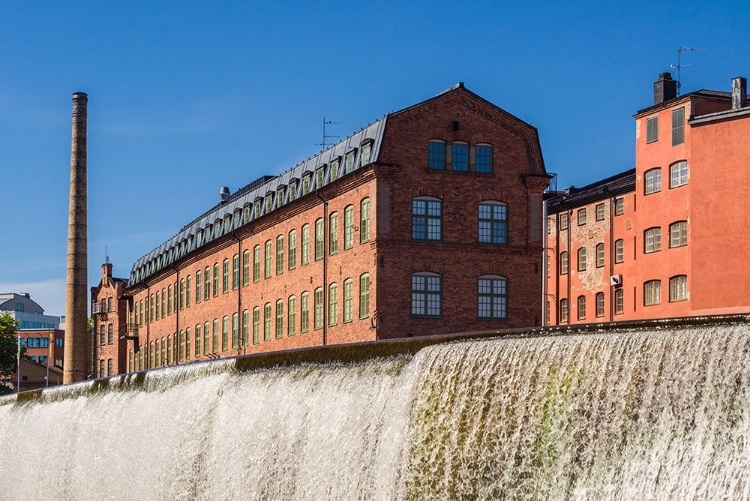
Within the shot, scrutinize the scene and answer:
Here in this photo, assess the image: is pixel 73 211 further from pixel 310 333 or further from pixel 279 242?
pixel 310 333

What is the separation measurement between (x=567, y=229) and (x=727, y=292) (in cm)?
2073

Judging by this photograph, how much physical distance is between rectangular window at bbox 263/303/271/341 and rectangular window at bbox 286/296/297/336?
278 cm

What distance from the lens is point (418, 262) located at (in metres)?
49.7

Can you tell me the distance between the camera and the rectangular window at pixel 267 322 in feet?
198

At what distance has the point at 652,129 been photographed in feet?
221

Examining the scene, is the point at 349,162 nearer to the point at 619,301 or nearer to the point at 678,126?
the point at 678,126

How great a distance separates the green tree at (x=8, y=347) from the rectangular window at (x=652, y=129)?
67.5m

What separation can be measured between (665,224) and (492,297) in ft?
62.2

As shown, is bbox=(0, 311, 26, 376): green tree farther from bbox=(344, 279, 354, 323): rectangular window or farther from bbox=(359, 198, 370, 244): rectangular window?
bbox=(359, 198, 370, 244): rectangular window

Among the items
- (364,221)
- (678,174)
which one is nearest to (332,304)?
(364,221)

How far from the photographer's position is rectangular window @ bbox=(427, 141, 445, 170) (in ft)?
165

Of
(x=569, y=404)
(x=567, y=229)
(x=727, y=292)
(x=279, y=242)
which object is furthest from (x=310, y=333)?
(x=569, y=404)

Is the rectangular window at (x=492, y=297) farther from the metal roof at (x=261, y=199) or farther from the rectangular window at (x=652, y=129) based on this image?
the rectangular window at (x=652, y=129)

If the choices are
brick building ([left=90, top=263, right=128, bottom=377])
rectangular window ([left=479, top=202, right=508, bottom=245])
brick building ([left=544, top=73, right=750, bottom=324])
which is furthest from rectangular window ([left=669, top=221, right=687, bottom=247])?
brick building ([left=90, top=263, right=128, bottom=377])
